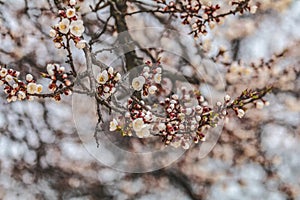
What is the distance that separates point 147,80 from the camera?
3.04 feet

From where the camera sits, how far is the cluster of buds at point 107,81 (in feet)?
2.65

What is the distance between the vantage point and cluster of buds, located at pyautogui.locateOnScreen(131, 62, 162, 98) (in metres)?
0.89

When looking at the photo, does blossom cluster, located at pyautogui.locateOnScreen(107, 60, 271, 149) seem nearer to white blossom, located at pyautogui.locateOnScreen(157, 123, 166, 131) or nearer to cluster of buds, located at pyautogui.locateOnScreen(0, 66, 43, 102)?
white blossom, located at pyautogui.locateOnScreen(157, 123, 166, 131)

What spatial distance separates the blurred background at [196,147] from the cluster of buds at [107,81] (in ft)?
1.78

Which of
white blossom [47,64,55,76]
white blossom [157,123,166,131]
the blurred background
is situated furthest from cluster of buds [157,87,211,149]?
the blurred background

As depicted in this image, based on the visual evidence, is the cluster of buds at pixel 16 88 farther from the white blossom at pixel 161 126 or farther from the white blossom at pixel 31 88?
the white blossom at pixel 161 126

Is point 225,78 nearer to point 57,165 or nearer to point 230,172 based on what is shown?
point 230,172

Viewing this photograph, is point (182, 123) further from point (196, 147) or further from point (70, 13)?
point (196, 147)

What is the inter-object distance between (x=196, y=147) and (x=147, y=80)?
1.76ft

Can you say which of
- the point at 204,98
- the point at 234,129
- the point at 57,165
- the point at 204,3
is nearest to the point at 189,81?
the point at 204,98

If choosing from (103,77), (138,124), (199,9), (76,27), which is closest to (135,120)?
(138,124)

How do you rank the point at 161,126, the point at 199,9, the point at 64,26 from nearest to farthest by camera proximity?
the point at 64,26, the point at 161,126, the point at 199,9

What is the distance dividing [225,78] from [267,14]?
261 mm

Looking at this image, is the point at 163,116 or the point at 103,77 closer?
the point at 103,77
